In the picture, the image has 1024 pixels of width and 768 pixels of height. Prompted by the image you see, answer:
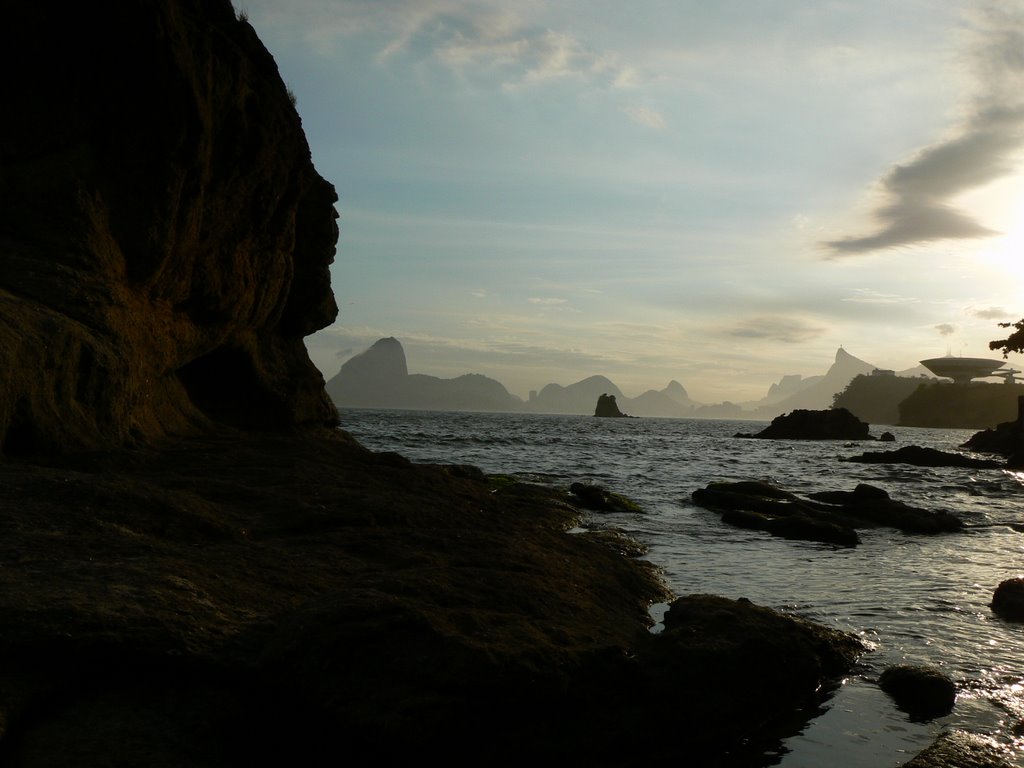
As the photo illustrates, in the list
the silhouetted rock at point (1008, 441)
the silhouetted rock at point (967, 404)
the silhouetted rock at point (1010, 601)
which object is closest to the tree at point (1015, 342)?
the silhouetted rock at point (1008, 441)

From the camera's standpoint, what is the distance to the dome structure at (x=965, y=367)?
169m

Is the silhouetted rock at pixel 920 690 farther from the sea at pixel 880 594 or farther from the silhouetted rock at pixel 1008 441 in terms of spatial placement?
the silhouetted rock at pixel 1008 441

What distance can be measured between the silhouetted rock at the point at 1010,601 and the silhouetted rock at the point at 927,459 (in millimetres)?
36924

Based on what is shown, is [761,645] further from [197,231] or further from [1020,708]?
[197,231]

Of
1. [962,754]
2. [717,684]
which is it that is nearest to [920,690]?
[962,754]

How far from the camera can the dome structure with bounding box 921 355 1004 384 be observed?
169250 millimetres

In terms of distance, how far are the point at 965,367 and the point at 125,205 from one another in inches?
7543

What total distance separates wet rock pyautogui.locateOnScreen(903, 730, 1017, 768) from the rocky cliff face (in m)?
8.97

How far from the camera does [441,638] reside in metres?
5.08

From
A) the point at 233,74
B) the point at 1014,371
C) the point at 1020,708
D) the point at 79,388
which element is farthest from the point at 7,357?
the point at 1014,371

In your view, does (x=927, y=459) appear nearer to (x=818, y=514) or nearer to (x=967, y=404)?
(x=818, y=514)

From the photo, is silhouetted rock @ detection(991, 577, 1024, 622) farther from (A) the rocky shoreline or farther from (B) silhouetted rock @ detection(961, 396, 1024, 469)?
(B) silhouetted rock @ detection(961, 396, 1024, 469)

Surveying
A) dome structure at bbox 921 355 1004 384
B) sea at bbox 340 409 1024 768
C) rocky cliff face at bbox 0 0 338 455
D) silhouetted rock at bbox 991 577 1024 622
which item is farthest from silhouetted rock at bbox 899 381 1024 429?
rocky cliff face at bbox 0 0 338 455

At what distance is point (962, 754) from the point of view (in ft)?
17.9
